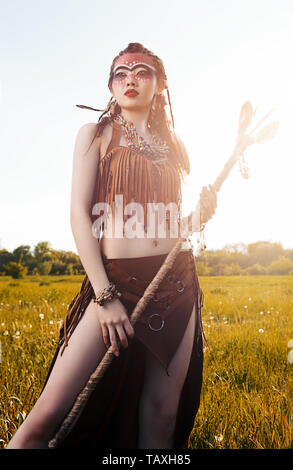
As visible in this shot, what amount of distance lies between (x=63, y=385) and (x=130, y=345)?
0.38 metres

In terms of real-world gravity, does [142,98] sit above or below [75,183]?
above

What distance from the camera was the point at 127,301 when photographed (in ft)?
5.96

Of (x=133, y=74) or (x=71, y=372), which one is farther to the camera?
(x=133, y=74)

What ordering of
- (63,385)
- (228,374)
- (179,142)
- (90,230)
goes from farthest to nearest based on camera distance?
(228,374), (179,142), (90,230), (63,385)

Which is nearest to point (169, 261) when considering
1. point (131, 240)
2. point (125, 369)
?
point (131, 240)

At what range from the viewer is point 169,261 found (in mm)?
1838

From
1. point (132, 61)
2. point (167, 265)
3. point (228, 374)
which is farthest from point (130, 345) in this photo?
point (228, 374)

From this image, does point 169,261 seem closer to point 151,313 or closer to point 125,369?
point 151,313

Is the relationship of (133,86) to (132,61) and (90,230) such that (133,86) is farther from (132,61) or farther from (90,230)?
(90,230)

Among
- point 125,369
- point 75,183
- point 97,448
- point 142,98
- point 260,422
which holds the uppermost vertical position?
point 142,98

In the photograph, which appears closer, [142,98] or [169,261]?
[169,261]

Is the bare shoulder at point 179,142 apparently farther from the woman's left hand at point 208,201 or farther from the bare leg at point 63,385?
the bare leg at point 63,385

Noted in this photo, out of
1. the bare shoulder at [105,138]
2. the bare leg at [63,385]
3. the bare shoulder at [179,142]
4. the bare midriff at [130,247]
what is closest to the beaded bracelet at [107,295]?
the bare leg at [63,385]

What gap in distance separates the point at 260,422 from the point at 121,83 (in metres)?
2.55
